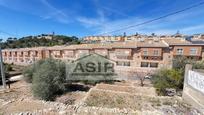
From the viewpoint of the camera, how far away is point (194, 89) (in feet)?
35.3

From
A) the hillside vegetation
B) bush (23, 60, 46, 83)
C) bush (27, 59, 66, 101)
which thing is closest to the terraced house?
bush (23, 60, 46, 83)

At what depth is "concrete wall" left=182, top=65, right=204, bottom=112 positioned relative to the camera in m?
9.83

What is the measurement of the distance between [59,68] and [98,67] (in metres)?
6.22

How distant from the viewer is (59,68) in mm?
19234

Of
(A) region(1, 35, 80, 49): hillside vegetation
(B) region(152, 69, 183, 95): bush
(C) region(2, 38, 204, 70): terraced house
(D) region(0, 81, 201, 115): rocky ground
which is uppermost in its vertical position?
(A) region(1, 35, 80, 49): hillside vegetation

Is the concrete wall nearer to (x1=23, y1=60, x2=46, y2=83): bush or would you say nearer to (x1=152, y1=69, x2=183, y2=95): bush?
(x1=152, y1=69, x2=183, y2=95): bush

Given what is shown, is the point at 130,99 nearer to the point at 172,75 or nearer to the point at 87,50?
the point at 172,75

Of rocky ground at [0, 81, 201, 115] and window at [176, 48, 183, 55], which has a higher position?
window at [176, 48, 183, 55]

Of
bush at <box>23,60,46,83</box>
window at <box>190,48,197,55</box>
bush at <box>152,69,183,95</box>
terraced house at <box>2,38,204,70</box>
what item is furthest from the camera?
terraced house at <box>2,38,204,70</box>

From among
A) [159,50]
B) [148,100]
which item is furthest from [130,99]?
[159,50]

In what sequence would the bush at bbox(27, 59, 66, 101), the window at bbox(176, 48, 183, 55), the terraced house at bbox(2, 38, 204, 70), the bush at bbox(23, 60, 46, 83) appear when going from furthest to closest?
the window at bbox(176, 48, 183, 55), the terraced house at bbox(2, 38, 204, 70), the bush at bbox(23, 60, 46, 83), the bush at bbox(27, 59, 66, 101)

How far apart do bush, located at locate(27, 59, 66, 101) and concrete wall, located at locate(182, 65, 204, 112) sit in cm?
1228

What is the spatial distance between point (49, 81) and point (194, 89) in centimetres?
1339

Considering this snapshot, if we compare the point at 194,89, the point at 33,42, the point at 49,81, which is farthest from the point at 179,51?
the point at 33,42
